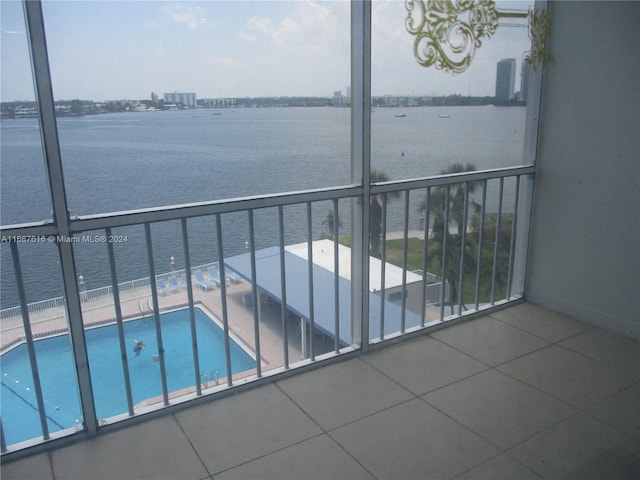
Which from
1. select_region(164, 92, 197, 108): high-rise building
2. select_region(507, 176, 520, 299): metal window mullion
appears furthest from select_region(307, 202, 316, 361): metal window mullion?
select_region(507, 176, 520, 299): metal window mullion

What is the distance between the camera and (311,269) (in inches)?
100

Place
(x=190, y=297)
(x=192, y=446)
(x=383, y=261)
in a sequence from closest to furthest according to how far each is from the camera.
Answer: (x=192, y=446) → (x=190, y=297) → (x=383, y=261)

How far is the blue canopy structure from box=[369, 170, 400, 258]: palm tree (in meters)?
0.24

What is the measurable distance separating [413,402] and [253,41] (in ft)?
6.39

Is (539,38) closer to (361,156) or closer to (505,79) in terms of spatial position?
(505,79)

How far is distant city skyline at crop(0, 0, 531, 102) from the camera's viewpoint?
179cm

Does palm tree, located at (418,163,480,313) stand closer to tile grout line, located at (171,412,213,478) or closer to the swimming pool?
the swimming pool

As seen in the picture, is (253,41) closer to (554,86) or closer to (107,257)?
(107,257)

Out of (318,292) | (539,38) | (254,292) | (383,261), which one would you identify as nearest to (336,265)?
(383,261)

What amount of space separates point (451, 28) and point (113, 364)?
10.9ft

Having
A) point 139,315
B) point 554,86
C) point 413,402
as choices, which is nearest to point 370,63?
point 554,86

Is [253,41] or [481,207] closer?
[253,41]

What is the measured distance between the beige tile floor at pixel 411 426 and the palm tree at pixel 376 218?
59 centimetres

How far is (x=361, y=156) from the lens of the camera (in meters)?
2.50
